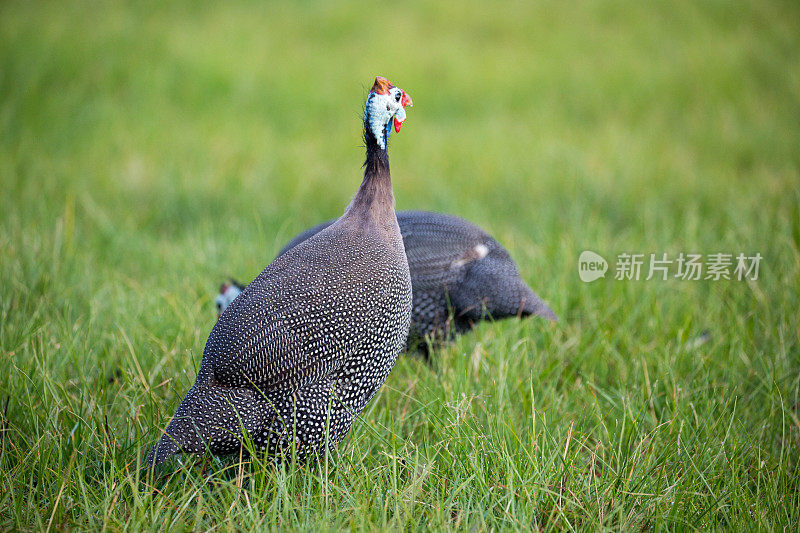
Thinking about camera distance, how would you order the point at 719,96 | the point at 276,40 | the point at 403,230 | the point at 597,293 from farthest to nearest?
1. the point at 276,40
2. the point at 719,96
3. the point at 597,293
4. the point at 403,230

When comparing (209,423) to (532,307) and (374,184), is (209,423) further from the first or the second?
(532,307)

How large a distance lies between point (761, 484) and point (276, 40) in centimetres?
682

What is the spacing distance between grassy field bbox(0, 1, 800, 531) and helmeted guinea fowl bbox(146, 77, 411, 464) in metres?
0.13

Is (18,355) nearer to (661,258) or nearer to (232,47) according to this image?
(661,258)

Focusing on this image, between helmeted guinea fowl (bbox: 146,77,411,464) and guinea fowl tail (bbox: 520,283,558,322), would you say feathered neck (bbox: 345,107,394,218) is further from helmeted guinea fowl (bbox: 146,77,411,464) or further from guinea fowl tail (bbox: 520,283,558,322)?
guinea fowl tail (bbox: 520,283,558,322)

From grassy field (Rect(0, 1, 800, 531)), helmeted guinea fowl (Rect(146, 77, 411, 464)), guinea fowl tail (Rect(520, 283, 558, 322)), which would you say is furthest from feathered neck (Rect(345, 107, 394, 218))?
guinea fowl tail (Rect(520, 283, 558, 322))

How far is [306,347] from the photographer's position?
2.15 meters

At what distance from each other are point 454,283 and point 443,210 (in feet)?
5.88

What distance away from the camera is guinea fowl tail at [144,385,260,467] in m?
2.06

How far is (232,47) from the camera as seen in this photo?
7453 mm

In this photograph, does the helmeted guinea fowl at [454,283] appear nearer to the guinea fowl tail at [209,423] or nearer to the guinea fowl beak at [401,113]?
the guinea fowl beak at [401,113]

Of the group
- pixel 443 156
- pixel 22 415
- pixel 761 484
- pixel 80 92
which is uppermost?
pixel 80 92

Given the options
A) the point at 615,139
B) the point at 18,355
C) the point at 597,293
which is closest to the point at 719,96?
the point at 615,139

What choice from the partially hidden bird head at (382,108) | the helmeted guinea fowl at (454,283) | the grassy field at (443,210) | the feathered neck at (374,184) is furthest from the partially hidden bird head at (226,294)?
the partially hidden bird head at (382,108)
